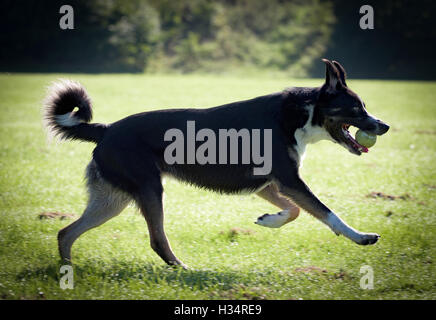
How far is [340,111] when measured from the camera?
5.05m

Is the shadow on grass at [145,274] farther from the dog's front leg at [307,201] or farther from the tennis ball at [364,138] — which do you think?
the tennis ball at [364,138]

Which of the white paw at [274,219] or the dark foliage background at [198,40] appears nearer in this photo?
the white paw at [274,219]

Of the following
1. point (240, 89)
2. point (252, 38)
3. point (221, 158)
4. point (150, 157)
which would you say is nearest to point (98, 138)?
point (150, 157)

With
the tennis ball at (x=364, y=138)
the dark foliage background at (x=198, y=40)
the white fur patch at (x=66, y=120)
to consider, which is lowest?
the tennis ball at (x=364, y=138)

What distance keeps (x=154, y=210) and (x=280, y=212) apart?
1.34 m

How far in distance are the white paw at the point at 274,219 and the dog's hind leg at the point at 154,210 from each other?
39.6 inches

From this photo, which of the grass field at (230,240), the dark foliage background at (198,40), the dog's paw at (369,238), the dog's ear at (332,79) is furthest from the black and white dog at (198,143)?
the dark foliage background at (198,40)

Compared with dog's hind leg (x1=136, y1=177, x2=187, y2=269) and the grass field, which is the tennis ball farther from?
dog's hind leg (x1=136, y1=177, x2=187, y2=269)

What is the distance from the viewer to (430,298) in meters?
4.36

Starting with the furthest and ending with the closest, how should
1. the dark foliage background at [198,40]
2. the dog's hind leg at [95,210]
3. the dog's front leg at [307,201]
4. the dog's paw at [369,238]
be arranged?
the dark foliage background at [198,40] → the dog's hind leg at [95,210] → the dog's front leg at [307,201] → the dog's paw at [369,238]

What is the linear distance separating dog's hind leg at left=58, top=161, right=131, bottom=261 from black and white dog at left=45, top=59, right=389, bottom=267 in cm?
1

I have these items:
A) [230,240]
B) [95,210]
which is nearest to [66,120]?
[95,210]

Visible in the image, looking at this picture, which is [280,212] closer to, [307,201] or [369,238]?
[307,201]

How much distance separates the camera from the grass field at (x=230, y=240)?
4516 millimetres
